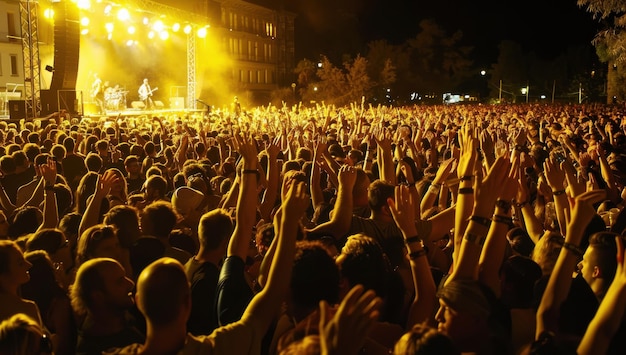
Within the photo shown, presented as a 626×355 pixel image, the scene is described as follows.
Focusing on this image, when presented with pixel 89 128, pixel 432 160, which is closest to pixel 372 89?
pixel 89 128

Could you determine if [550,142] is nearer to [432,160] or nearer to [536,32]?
[432,160]

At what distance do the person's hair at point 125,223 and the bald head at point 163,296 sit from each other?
1949 mm

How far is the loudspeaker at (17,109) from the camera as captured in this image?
20.6 m

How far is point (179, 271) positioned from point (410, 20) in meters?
91.0

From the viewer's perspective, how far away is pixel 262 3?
2539 inches

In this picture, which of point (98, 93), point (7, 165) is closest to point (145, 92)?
point (98, 93)

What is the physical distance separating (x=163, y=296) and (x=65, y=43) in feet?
66.4

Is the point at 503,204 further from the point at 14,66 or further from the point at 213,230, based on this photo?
the point at 14,66

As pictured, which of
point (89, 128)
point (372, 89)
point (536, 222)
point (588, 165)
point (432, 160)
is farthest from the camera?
point (372, 89)

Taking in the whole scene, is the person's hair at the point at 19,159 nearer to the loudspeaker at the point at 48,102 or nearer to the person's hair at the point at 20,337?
the person's hair at the point at 20,337

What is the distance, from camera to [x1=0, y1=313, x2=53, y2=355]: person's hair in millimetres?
2426

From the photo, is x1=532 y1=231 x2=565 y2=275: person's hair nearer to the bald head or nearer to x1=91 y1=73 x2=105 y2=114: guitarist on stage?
the bald head

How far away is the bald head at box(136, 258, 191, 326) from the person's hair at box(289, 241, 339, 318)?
49 cm

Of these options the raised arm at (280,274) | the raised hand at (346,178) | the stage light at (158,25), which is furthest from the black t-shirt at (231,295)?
the stage light at (158,25)
